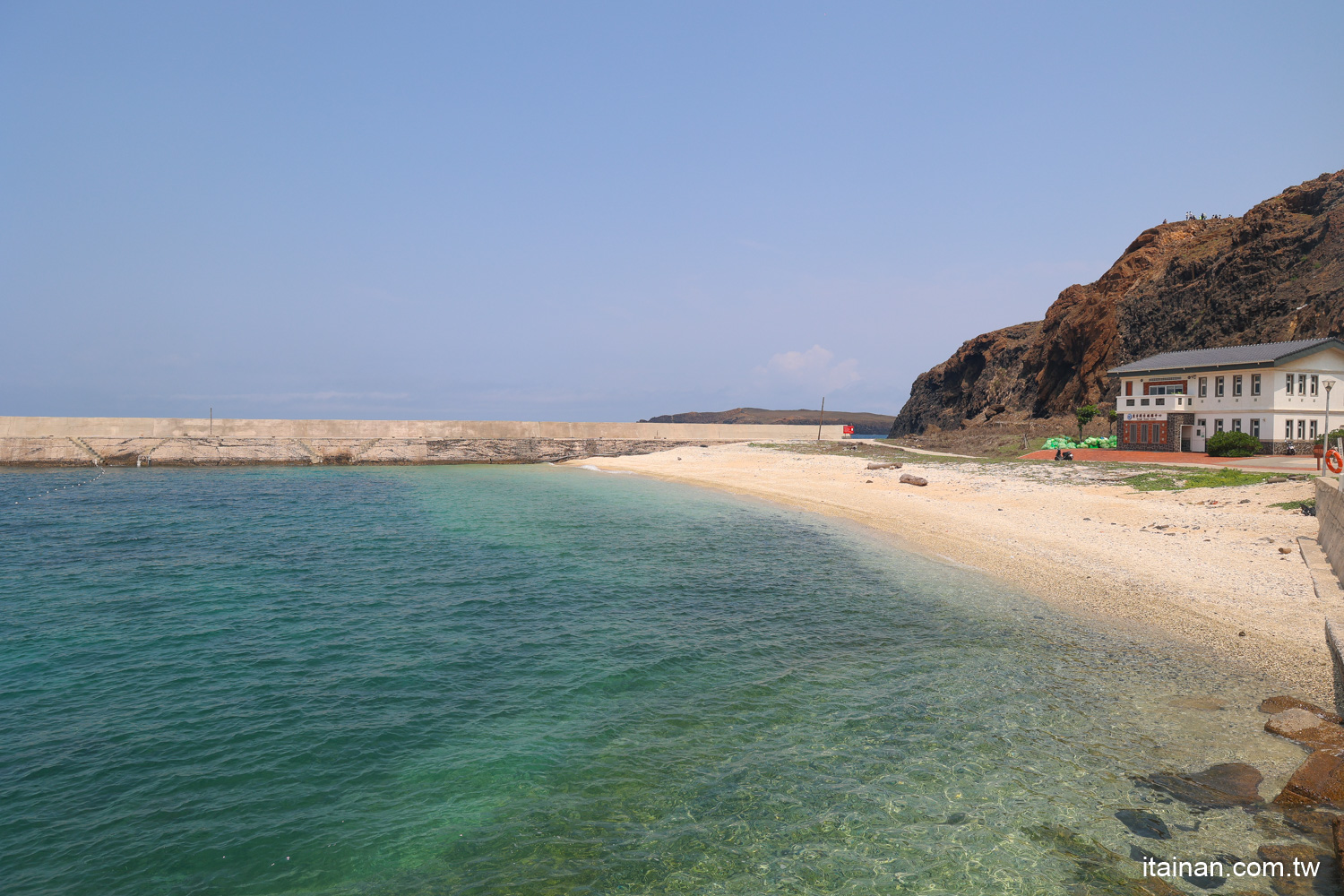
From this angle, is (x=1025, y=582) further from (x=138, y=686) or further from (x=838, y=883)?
(x=138, y=686)

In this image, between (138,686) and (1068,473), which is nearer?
(138,686)

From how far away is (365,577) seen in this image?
1802 cm

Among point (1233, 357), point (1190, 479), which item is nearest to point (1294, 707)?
point (1190, 479)

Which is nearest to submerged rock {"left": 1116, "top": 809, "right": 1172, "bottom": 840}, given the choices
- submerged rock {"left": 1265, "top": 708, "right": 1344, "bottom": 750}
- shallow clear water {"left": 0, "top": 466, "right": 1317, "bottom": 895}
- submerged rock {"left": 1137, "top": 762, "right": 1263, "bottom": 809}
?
shallow clear water {"left": 0, "top": 466, "right": 1317, "bottom": 895}

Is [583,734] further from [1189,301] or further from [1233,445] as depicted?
[1189,301]

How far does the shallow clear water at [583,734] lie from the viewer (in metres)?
6.22

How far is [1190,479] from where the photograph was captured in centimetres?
2636

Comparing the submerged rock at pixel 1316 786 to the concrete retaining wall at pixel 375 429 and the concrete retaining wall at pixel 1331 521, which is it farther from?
the concrete retaining wall at pixel 375 429

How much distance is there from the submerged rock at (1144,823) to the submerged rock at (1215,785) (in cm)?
59

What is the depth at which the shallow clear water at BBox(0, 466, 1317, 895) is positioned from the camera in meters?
6.22

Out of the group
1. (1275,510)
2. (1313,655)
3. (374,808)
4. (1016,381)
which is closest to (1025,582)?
(1313,655)

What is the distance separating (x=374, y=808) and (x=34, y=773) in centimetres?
423

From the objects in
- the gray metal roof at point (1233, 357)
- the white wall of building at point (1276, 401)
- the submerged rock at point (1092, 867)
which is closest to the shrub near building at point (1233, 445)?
the white wall of building at point (1276, 401)

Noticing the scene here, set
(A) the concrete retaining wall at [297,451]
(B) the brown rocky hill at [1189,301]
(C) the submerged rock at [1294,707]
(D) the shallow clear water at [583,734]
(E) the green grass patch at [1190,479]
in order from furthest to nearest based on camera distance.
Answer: (A) the concrete retaining wall at [297,451], (B) the brown rocky hill at [1189,301], (E) the green grass patch at [1190,479], (C) the submerged rock at [1294,707], (D) the shallow clear water at [583,734]
